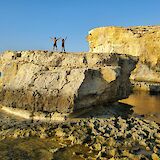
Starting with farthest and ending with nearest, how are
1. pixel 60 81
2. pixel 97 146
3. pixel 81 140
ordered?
pixel 60 81
pixel 81 140
pixel 97 146

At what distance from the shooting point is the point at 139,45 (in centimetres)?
6925

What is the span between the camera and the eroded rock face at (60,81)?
2153 centimetres

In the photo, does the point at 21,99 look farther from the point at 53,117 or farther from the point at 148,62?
the point at 148,62

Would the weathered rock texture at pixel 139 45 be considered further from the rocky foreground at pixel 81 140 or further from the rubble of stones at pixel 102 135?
the rocky foreground at pixel 81 140

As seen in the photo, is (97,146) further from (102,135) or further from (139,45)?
(139,45)

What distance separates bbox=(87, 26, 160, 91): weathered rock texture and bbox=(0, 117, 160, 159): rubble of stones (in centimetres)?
4412

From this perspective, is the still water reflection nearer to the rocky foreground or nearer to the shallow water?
the shallow water

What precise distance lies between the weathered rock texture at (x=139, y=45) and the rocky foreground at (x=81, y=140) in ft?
146

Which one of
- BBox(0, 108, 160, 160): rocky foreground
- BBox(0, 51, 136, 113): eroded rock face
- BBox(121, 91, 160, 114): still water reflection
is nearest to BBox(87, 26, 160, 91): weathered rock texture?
BBox(121, 91, 160, 114): still water reflection

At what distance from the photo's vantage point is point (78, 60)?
22.9 m

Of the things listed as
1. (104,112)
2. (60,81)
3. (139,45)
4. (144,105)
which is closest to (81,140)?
(60,81)

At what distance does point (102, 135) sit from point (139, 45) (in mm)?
54569

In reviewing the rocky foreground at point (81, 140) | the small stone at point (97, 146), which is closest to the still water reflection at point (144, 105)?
the rocky foreground at point (81, 140)

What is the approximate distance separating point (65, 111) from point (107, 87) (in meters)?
3.50
